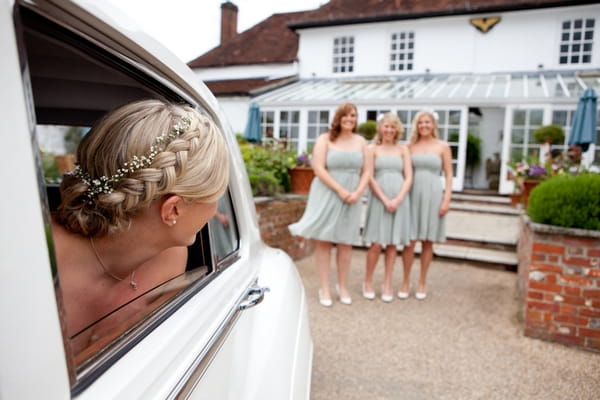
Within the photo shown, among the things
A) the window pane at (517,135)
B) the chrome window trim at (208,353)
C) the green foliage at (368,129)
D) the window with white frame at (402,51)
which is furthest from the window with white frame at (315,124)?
the chrome window trim at (208,353)

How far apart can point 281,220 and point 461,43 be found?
1243 cm

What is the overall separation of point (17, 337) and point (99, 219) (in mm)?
518

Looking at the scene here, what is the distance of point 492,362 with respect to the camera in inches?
145

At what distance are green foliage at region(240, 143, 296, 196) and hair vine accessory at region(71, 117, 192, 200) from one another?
5.48 metres

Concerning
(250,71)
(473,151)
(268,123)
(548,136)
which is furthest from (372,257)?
(250,71)

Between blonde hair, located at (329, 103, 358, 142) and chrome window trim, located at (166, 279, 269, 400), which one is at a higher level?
blonde hair, located at (329, 103, 358, 142)

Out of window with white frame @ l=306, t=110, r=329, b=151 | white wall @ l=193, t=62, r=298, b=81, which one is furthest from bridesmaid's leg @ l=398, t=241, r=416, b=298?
white wall @ l=193, t=62, r=298, b=81

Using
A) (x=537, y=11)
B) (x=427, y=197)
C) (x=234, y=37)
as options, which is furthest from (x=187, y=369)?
(x=234, y=37)

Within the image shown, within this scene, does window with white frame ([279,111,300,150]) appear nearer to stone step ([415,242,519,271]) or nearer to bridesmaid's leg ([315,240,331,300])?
stone step ([415,242,519,271])

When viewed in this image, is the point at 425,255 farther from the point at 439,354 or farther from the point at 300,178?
the point at 300,178

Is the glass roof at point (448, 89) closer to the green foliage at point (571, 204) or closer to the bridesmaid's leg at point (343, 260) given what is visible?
the green foliage at point (571, 204)

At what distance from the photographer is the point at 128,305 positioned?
0.96 m

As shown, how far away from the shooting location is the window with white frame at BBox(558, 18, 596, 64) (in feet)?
46.1

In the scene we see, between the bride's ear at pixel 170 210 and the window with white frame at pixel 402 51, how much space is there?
1697 centimetres
